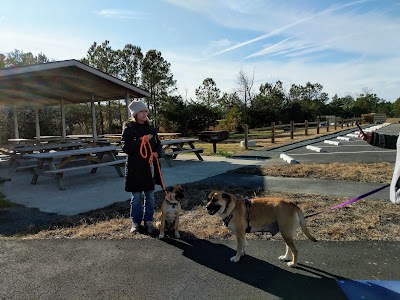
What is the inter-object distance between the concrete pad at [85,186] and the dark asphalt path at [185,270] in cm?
203

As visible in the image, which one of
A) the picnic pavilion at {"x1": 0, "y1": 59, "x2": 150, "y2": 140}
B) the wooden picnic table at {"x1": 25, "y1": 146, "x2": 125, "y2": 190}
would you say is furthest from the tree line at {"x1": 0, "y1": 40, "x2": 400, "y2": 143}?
the wooden picnic table at {"x1": 25, "y1": 146, "x2": 125, "y2": 190}

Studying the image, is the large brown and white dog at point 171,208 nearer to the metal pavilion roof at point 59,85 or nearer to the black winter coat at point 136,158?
the black winter coat at point 136,158

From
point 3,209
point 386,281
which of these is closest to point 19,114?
point 3,209

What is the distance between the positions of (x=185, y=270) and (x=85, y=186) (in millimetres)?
5379

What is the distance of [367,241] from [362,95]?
7127 centimetres

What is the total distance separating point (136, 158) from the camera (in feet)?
15.5

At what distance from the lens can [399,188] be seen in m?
2.58

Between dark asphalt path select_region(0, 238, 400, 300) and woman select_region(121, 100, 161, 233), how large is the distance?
563 mm

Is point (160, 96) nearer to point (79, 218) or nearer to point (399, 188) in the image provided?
point (79, 218)

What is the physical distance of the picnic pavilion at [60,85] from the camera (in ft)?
33.3

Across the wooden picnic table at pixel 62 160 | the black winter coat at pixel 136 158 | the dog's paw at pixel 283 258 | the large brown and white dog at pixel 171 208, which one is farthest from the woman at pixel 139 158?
the wooden picnic table at pixel 62 160

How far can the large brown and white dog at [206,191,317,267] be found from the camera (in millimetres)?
3482

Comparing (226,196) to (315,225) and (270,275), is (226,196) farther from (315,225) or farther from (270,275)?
(315,225)

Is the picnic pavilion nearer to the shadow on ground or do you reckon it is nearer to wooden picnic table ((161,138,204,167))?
wooden picnic table ((161,138,204,167))
